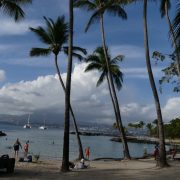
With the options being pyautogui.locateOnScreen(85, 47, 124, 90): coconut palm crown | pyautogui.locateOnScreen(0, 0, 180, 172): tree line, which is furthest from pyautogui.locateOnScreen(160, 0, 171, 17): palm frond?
pyautogui.locateOnScreen(85, 47, 124, 90): coconut palm crown

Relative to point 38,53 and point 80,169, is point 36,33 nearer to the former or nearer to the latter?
point 38,53

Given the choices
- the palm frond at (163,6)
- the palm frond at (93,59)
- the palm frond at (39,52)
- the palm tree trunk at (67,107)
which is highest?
the palm frond at (93,59)

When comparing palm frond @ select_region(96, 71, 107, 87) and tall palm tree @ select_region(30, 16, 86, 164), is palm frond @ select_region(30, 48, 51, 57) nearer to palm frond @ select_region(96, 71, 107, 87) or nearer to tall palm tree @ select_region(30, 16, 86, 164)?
tall palm tree @ select_region(30, 16, 86, 164)

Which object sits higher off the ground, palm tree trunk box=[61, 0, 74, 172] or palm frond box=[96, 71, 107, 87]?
palm frond box=[96, 71, 107, 87]

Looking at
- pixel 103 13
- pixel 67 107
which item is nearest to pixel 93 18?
pixel 103 13

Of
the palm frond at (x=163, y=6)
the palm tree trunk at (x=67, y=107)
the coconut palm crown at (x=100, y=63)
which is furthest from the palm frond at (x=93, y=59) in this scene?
the palm tree trunk at (x=67, y=107)

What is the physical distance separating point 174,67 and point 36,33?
13655 mm

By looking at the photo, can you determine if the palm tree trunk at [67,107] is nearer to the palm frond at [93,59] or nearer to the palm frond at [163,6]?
the palm frond at [163,6]

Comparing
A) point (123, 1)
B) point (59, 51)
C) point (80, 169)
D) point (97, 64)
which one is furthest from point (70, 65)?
point (97, 64)

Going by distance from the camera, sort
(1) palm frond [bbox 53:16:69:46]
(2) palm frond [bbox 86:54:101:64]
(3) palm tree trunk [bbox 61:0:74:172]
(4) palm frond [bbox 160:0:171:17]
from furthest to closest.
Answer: (2) palm frond [bbox 86:54:101:64] < (1) palm frond [bbox 53:16:69:46] < (4) palm frond [bbox 160:0:171:17] < (3) palm tree trunk [bbox 61:0:74:172]

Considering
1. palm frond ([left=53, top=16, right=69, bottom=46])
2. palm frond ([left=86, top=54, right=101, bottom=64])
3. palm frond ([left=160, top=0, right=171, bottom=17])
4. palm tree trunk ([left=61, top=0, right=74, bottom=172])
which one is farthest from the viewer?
palm frond ([left=86, top=54, right=101, bottom=64])

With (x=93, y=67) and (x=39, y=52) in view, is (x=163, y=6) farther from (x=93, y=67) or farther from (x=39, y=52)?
(x=93, y=67)

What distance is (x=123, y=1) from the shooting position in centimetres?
2339

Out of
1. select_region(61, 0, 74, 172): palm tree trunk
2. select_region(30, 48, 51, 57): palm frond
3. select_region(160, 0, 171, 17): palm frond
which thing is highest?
select_region(30, 48, 51, 57): palm frond
